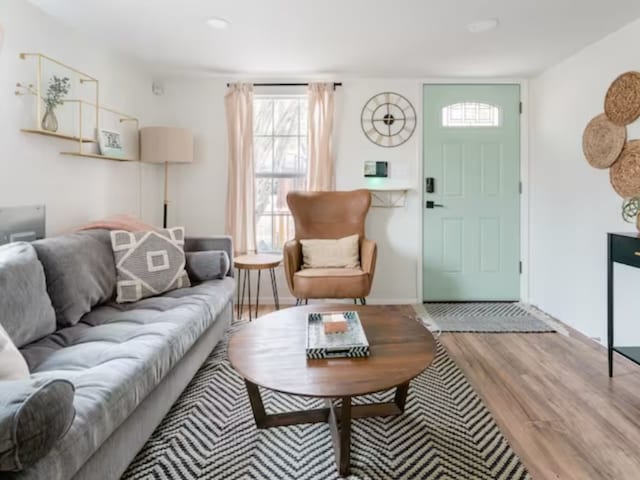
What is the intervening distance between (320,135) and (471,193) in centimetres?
158

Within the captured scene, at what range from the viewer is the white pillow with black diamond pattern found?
7.41ft

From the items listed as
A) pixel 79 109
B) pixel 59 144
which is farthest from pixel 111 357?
pixel 79 109

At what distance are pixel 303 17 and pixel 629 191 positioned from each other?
2.37 meters

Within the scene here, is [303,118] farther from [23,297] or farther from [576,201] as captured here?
[23,297]

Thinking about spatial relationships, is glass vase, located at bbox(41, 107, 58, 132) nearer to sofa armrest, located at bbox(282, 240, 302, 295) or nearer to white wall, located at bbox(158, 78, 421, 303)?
white wall, located at bbox(158, 78, 421, 303)

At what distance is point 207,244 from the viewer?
2873mm

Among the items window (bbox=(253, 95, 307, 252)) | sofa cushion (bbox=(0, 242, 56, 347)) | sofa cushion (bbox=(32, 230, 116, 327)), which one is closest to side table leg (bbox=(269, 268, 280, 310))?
window (bbox=(253, 95, 307, 252))

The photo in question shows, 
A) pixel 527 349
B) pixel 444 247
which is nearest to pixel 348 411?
pixel 527 349

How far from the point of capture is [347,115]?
12.4 ft

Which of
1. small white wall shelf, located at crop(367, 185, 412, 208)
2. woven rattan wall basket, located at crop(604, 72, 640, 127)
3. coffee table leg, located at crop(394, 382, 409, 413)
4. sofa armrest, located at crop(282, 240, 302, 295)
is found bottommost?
coffee table leg, located at crop(394, 382, 409, 413)

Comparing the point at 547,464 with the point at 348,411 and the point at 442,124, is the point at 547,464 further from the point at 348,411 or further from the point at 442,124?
the point at 442,124

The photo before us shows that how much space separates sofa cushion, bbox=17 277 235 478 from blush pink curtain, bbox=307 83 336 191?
179cm

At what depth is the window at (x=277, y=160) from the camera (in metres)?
3.84

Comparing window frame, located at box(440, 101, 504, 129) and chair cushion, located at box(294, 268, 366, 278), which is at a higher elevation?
window frame, located at box(440, 101, 504, 129)
